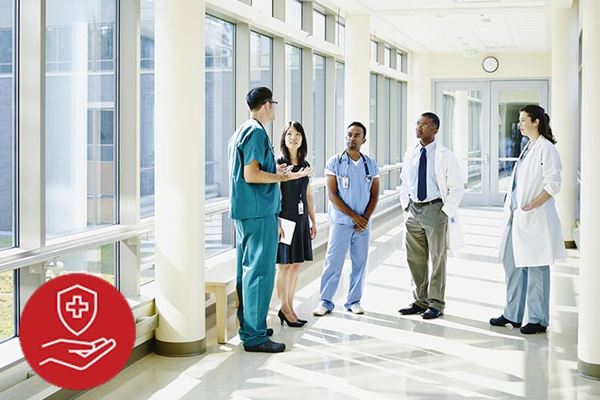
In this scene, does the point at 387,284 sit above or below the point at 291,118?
below

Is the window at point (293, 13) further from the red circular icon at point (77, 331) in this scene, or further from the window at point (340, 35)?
the red circular icon at point (77, 331)

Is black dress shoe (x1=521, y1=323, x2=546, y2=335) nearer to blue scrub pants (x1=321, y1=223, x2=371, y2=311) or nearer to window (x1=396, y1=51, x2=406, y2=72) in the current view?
blue scrub pants (x1=321, y1=223, x2=371, y2=311)

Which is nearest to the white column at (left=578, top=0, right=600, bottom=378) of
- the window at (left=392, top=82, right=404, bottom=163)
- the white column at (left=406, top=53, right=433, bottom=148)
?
the window at (left=392, top=82, right=404, bottom=163)

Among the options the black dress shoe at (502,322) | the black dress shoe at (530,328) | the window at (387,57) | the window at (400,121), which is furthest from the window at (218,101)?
the window at (400,121)

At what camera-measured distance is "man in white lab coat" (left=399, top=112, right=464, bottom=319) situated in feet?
18.3

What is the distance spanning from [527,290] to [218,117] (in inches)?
117

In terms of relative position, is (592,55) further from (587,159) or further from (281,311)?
(281,311)

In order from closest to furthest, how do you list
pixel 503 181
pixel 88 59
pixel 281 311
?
pixel 88 59 → pixel 281 311 → pixel 503 181

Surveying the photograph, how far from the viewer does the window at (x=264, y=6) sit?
23.5 ft

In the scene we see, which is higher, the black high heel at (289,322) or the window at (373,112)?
the window at (373,112)

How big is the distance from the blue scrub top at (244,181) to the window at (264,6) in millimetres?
2612

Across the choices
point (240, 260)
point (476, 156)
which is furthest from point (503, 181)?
point (240, 260)

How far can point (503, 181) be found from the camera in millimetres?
16672

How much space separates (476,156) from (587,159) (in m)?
12.8
